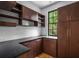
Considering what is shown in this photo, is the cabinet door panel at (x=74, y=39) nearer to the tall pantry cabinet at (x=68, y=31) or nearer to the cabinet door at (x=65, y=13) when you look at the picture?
the tall pantry cabinet at (x=68, y=31)

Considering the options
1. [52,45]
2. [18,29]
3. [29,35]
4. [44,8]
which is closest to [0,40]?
[18,29]

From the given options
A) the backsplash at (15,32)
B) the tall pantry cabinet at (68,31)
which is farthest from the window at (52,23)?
the tall pantry cabinet at (68,31)

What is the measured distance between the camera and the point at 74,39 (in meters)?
2.47

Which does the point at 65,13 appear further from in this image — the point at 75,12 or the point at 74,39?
the point at 74,39

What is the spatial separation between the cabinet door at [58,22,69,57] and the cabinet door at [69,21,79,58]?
16 cm

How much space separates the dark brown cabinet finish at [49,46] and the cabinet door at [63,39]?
0.37 meters

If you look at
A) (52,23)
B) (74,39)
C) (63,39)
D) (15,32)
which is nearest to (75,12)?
(74,39)

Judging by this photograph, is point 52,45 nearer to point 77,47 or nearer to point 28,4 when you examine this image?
point 77,47

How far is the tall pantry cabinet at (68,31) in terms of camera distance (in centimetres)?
245

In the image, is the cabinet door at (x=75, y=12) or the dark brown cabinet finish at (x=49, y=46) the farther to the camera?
the dark brown cabinet finish at (x=49, y=46)

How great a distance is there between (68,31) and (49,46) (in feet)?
4.40

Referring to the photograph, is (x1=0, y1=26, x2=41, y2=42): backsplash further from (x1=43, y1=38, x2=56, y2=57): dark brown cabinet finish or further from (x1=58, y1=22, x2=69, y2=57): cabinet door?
(x1=58, y1=22, x2=69, y2=57): cabinet door

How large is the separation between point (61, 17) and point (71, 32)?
0.75 metres

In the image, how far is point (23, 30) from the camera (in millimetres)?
3322
